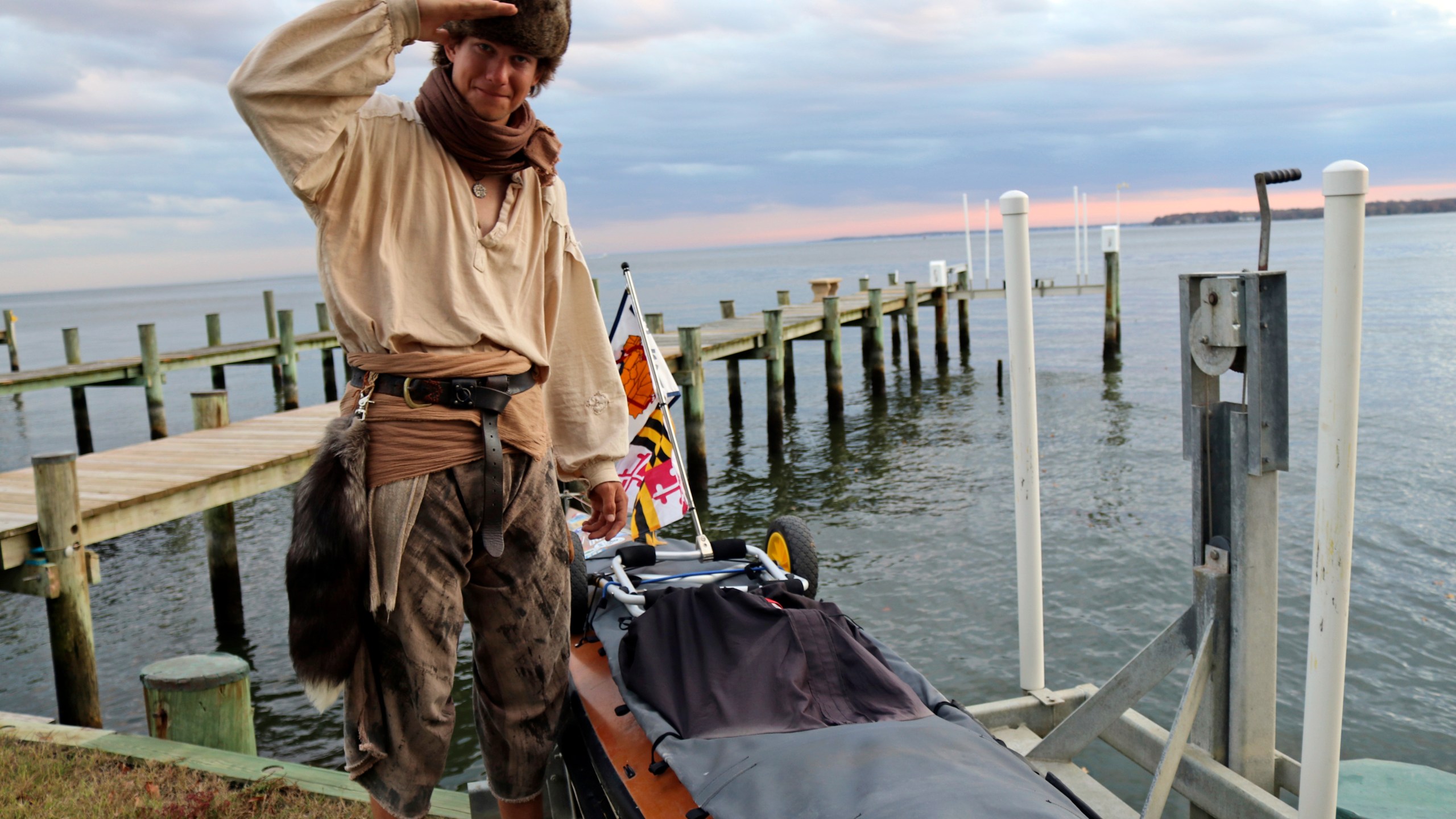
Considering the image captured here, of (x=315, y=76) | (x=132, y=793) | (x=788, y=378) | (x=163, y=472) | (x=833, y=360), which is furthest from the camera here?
(x=788, y=378)

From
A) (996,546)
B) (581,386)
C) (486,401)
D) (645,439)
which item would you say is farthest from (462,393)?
(996,546)

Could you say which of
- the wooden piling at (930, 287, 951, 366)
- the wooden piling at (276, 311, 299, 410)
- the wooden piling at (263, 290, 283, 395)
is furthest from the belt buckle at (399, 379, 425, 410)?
the wooden piling at (930, 287, 951, 366)

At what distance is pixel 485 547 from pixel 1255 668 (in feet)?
7.17

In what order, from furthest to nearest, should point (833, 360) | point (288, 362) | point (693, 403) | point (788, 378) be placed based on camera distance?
point (788, 378), point (288, 362), point (833, 360), point (693, 403)

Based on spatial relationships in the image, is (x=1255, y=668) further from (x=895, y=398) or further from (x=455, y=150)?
(x=895, y=398)

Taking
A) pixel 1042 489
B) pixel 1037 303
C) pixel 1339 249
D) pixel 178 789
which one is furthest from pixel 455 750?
pixel 1037 303

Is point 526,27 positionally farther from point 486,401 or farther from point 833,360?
point 833,360

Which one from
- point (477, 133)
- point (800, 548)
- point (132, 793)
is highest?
point (477, 133)

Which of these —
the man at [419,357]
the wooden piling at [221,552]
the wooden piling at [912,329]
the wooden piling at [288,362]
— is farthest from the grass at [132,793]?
the wooden piling at [912,329]

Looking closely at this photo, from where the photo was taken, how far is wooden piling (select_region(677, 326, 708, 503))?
12.9 metres

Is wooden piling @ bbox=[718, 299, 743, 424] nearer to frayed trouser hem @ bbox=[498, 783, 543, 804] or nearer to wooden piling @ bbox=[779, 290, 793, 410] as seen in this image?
wooden piling @ bbox=[779, 290, 793, 410]

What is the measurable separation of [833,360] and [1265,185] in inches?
589

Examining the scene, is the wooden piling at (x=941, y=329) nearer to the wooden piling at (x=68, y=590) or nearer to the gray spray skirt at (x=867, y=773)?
the wooden piling at (x=68, y=590)

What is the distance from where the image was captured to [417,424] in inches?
85.4
